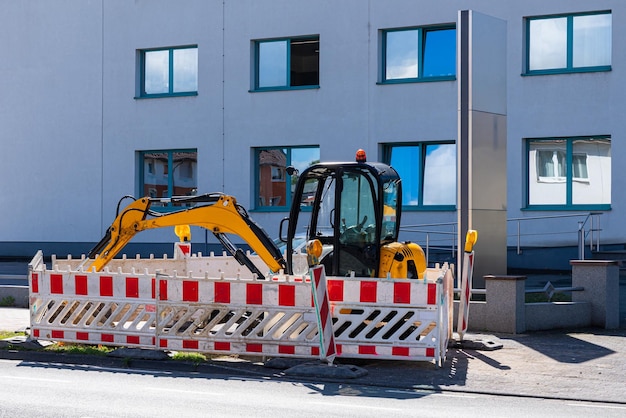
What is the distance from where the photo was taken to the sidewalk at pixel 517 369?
10461 mm

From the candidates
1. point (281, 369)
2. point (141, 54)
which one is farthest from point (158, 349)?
point (141, 54)

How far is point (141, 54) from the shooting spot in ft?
104

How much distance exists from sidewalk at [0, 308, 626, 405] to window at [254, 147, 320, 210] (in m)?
15.7

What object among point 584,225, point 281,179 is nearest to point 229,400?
point 584,225

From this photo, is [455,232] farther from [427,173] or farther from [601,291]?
[601,291]

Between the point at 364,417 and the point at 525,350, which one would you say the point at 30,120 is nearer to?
the point at 525,350

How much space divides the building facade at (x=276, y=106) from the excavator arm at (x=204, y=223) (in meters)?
13.3

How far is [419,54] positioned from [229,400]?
63.3 ft

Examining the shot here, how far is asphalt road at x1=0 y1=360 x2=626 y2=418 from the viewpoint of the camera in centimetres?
891

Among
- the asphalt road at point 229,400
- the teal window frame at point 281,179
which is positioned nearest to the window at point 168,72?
the teal window frame at point 281,179

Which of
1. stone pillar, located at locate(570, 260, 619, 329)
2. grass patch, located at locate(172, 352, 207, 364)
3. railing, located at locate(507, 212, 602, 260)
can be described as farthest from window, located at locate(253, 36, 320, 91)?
grass patch, located at locate(172, 352, 207, 364)

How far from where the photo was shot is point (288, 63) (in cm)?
2928

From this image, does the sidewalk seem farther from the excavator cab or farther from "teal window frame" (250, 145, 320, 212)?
"teal window frame" (250, 145, 320, 212)

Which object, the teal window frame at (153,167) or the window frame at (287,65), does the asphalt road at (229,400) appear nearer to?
the window frame at (287,65)
